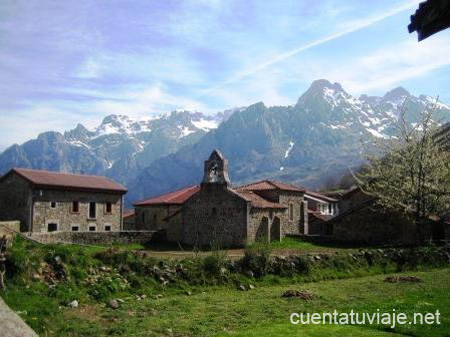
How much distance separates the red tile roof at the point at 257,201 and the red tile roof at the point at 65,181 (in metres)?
17.8

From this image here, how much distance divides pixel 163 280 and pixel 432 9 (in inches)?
604

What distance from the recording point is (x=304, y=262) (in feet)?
76.3

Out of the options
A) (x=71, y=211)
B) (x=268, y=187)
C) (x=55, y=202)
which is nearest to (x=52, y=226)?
(x=55, y=202)

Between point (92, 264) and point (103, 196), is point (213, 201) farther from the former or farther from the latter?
point (92, 264)

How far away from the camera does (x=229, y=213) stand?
39031 mm

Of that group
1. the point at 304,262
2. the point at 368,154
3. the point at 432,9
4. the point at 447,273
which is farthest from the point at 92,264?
the point at 368,154

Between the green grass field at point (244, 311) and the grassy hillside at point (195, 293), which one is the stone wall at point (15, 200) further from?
the green grass field at point (244, 311)

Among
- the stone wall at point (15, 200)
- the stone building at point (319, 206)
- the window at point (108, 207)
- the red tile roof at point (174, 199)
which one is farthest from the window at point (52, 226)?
the stone building at point (319, 206)

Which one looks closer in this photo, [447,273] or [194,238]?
[447,273]

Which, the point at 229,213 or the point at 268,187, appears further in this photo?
the point at 268,187

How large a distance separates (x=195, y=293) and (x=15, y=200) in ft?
111

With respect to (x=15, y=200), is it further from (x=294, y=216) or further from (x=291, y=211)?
(x=294, y=216)

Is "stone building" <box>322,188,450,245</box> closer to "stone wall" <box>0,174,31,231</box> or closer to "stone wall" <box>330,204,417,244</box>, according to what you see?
"stone wall" <box>330,204,417,244</box>

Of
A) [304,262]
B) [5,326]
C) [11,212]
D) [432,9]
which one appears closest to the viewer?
[432,9]
